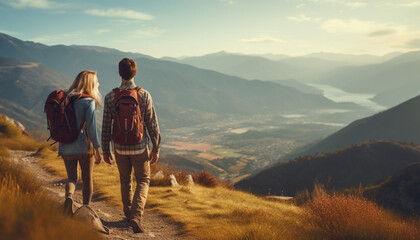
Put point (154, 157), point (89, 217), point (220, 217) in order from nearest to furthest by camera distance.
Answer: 1. point (89, 217)
2. point (154, 157)
3. point (220, 217)

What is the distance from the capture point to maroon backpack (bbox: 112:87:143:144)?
178 inches

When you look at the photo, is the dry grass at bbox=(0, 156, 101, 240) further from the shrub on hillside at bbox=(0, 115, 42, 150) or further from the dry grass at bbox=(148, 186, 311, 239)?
the shrub on hillside at bbox=(0, 115, 42, 150)

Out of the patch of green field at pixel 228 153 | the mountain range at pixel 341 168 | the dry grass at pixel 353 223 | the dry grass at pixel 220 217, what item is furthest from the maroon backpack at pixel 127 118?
the patch of green field at pixel 228 153

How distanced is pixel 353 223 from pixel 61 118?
16.7ft

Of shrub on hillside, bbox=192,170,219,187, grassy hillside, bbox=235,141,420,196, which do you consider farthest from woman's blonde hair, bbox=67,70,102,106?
grassy hillside, bbox=235,141,420,196

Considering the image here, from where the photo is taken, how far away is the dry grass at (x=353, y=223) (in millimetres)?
4648

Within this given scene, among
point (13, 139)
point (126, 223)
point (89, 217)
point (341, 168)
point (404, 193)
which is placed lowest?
point (341, 168)

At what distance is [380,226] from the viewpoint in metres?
4.89

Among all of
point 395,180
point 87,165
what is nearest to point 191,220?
point 87,165

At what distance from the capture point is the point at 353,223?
16.3 feet

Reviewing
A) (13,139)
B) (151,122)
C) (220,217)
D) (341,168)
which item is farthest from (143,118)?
(341,168)

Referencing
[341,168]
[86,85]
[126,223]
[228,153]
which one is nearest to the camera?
[86,85]

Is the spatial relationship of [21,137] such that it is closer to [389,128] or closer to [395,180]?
[395,180]

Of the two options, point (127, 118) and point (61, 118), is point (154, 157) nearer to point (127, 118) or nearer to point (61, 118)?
point (127, 118)
